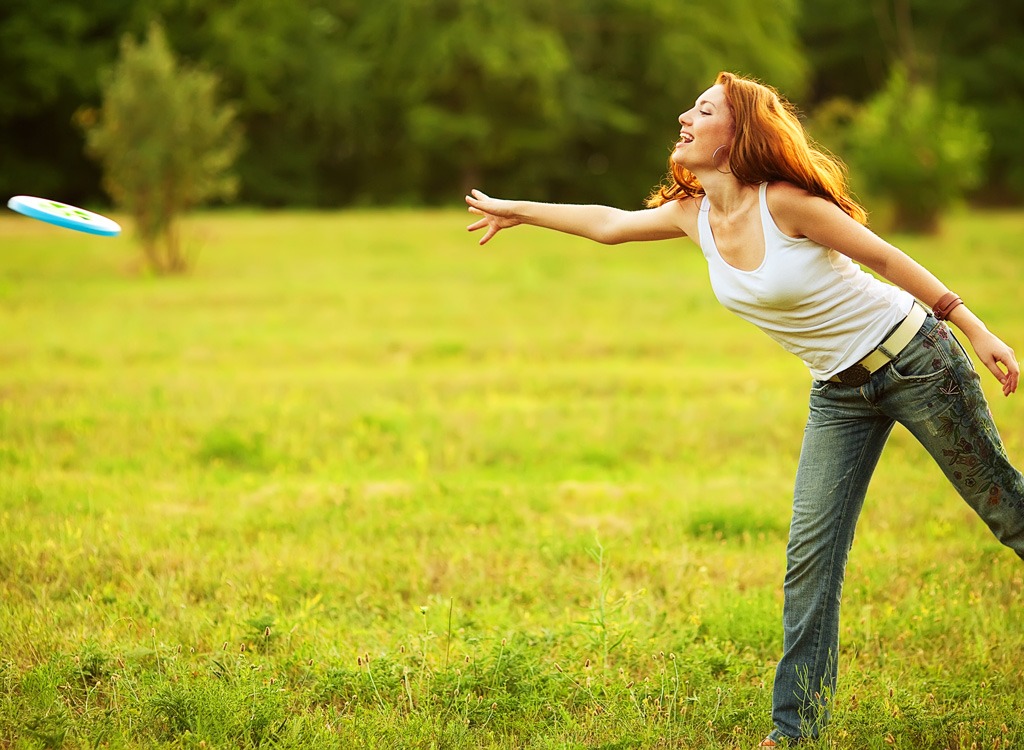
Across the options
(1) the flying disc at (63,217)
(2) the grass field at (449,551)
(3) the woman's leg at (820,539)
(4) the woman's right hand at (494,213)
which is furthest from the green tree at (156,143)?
(3) the woman's leg at (820,539)

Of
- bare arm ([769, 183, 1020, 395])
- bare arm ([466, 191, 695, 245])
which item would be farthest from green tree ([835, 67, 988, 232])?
bare arm ([769, 183, 1020, 395])

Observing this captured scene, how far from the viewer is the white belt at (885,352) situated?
3576mm

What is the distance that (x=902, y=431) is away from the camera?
835 cm

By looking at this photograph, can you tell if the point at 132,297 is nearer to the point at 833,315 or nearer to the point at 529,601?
the point at 529,601

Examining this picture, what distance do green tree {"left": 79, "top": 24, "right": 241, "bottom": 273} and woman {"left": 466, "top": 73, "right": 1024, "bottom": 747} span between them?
15.6 meters

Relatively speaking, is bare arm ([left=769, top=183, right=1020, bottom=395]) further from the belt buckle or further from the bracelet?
the belt buckle

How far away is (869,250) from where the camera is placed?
352 centimetres

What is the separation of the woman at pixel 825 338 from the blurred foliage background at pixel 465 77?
113ft

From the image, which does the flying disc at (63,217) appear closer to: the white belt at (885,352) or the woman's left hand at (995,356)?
the white belt at (885,352)

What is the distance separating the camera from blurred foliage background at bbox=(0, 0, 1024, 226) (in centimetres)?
3791

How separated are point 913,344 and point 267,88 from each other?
1550 inches

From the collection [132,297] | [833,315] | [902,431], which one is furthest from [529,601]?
[132,297]

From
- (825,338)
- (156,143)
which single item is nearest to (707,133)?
(825,338)

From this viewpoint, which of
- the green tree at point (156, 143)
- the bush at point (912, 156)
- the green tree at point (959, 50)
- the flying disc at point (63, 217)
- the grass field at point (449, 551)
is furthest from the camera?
the green tree at point (959, 50)
